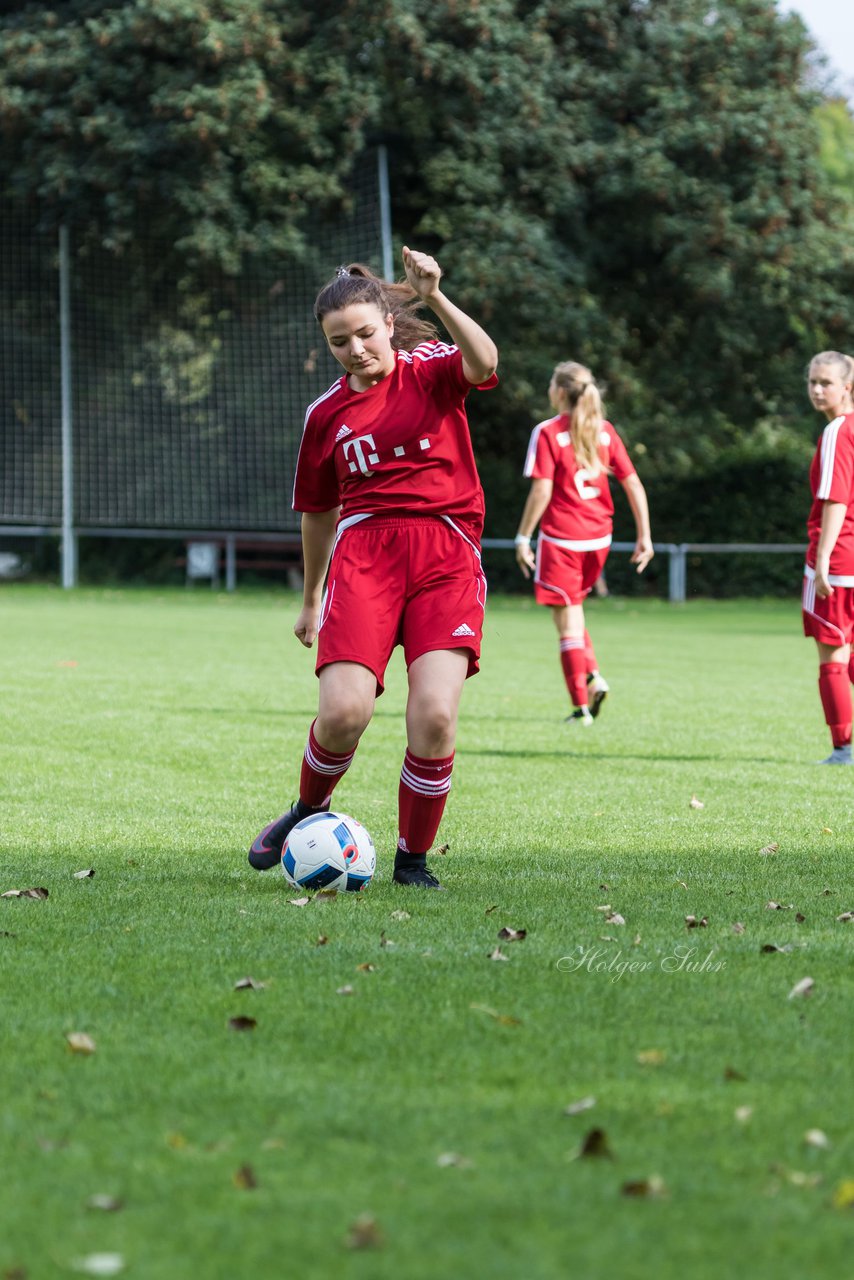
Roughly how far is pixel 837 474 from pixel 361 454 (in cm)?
409

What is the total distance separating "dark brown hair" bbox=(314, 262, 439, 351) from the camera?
5.10 meters

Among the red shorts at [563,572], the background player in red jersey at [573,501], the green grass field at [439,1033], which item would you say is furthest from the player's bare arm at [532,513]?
the green grass field at [439,1033]

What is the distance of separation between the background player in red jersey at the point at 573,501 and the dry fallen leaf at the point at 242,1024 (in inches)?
282

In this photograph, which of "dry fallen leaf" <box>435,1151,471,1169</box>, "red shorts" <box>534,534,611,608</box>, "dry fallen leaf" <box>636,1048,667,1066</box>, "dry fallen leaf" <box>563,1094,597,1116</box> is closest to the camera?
"dry fallen leaf" <box>435,1151,471,1169</box>

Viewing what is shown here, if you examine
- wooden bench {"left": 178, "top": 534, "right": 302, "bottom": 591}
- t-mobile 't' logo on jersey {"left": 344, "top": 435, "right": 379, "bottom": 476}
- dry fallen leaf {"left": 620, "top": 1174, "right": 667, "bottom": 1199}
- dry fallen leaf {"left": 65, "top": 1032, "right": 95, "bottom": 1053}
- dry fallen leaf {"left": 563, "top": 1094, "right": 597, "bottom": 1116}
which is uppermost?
t-mobile 't' logo on jersey {"left": 344, "top": 435, "right": 379, "bottom": 476}

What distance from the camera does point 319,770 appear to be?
5.44 meters

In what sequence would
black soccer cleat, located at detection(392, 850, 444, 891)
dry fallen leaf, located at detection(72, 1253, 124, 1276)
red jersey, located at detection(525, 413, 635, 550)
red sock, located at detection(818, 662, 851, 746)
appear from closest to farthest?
dry fallen leaf, located at detection(72, 1253, 124, 1276), black soccer cleat, located at detection(392, 850, 444, 891), red sock, located at detection(818, 662, 851, 746), red jersey, located at detection(525, 413, 635, 550)

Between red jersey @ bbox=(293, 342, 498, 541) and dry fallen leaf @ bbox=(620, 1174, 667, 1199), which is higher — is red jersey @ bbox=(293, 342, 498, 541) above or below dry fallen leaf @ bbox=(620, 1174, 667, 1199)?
above

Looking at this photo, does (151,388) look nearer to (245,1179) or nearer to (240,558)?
(240,558)

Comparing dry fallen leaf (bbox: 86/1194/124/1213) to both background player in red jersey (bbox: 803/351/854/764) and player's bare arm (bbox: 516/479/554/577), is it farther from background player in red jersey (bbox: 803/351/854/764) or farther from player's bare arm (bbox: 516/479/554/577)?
player's bare arm (bbox: 516/479/554/577)

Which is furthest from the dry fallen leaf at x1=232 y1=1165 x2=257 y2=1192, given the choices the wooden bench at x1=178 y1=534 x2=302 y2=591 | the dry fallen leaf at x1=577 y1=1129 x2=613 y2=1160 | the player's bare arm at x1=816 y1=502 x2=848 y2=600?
the wooden bench at x1=178 y1=534 x2=302 y2=591

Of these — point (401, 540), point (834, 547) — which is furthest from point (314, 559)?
point (834, 547)

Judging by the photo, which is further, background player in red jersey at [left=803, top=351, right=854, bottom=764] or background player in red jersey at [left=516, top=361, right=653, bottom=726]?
background player in red jersey at [left=516, top=361, right=653, bottom=726]

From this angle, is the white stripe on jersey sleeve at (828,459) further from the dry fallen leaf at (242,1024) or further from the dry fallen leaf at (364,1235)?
the dry fallen leaf at (364,1235)
